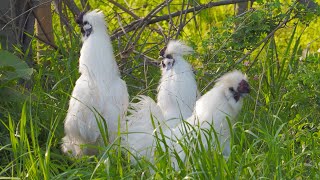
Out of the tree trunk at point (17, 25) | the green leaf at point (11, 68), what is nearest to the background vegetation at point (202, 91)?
the green leaf at point (11, 68)

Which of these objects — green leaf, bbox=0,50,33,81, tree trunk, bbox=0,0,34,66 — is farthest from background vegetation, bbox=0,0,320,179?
tree trunk, bbox=0,0,34,66

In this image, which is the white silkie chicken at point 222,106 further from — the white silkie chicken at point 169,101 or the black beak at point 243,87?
the white silkie chicken at point 169,101

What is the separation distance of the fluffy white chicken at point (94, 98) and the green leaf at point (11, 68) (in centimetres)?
31

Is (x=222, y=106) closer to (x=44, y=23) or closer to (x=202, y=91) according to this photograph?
(x=202, y=91)

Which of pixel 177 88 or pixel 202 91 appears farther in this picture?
pixel 202 91


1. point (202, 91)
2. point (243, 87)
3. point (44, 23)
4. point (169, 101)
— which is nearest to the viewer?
point (243, 87)

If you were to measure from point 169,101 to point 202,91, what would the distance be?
345mm


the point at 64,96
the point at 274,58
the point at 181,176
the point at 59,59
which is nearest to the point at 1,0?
the point at 59,59

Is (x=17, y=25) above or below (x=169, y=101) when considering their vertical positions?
above

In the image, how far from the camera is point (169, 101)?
5352mm

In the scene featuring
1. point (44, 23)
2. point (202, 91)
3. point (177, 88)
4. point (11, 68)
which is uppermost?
point (11, 68)

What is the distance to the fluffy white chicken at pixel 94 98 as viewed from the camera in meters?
5.22

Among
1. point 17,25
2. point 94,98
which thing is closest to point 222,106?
point 94,98

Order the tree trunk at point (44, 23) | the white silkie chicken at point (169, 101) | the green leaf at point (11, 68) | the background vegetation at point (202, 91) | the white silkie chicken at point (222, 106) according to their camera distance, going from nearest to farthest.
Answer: the background vegetation at point (202, 91)
the white silkie chicken at point (222, 106)
the white silkie chicken at point (169, 101)
the green leaf at point (11, 68)
the tree trunk at point (44, 23)
